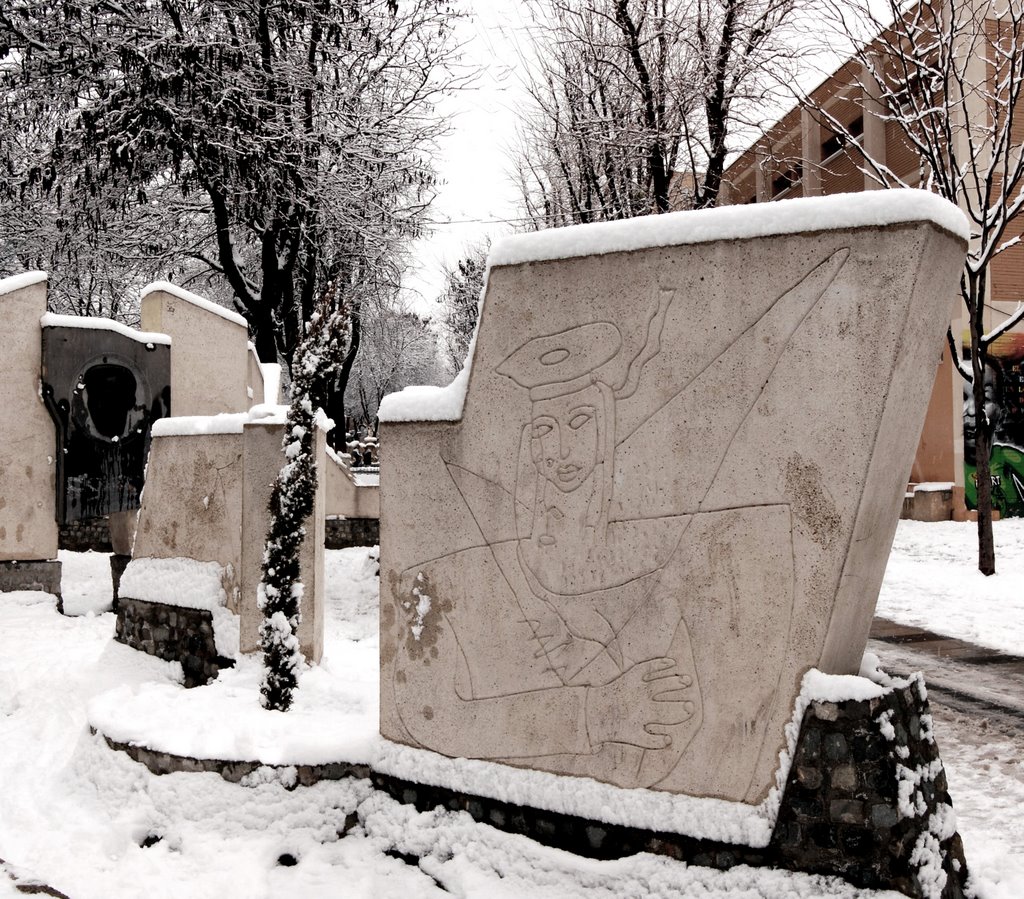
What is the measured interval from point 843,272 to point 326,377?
3415mm

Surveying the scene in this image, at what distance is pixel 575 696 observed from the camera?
409 cm

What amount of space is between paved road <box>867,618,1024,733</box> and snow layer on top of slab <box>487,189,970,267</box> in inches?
134

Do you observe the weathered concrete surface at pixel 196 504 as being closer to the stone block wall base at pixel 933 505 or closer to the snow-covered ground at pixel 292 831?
the snow-covered ground at pixel 292 831

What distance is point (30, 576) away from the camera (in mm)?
9719

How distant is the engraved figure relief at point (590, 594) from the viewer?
375cm

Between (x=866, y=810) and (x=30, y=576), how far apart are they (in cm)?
921

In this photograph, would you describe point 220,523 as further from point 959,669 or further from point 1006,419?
point 1006,419

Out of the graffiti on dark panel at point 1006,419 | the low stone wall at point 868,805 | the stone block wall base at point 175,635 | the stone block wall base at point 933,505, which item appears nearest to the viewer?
the low stone wall at point 868,805

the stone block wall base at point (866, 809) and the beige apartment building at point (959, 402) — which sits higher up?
the beige apartment building at point (959, 402)

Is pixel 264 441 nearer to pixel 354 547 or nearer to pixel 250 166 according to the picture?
pixel 354 547

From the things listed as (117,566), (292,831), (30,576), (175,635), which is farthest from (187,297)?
(292,831)

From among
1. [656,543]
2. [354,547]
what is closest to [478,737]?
[656,543]

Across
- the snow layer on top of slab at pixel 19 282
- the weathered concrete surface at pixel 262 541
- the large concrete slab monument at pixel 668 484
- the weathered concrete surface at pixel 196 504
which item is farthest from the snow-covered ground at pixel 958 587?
the snow layer on top of slab at pixel 19 282

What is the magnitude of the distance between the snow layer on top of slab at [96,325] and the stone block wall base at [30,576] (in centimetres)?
270
